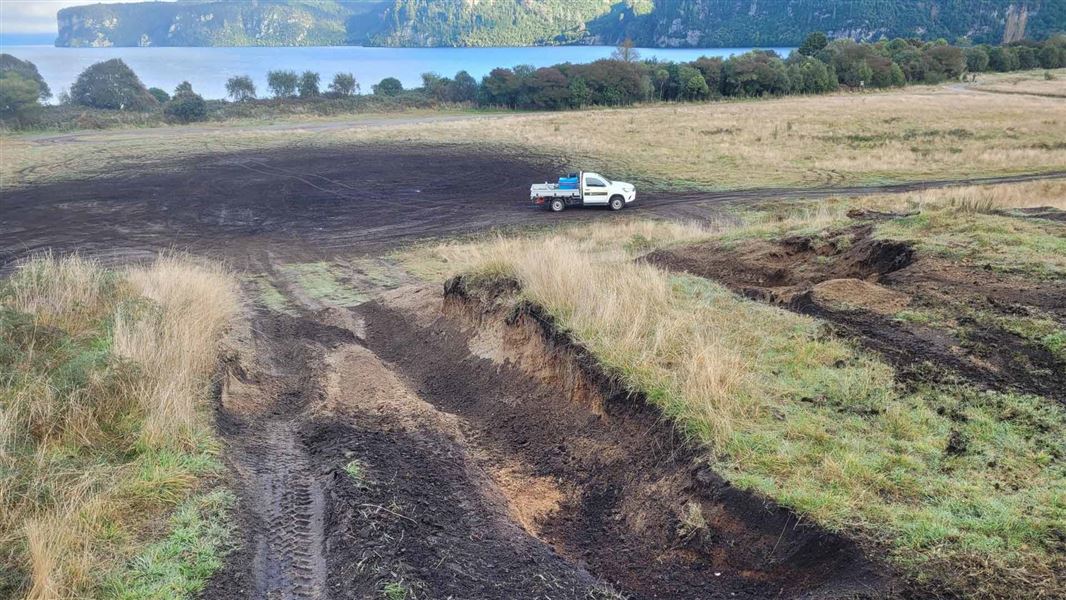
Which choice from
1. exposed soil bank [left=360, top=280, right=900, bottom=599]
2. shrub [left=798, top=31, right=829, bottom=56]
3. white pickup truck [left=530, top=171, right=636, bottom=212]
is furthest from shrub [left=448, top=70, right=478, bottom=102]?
exposed soil bank [left=360, top=280, right=900, bottom=599]

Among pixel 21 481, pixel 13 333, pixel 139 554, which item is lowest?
pixel 139 554

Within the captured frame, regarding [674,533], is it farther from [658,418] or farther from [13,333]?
[13,333]

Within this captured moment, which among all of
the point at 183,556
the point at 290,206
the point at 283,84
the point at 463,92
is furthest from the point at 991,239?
the point at 283,84

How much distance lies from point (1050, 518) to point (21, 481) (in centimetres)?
790

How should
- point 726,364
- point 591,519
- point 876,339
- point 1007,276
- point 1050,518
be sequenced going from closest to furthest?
point 1050,518, point 591,519, point 726,364, point 876,339, point 1007,276

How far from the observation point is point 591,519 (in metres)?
6.86

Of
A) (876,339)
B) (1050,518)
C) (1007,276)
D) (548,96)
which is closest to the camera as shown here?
(1050,518)

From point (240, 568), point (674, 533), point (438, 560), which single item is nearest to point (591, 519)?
point (674, 533)

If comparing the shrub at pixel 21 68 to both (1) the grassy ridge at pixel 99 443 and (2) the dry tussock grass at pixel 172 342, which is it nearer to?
(2) the dry tussock grass at pixel 172 342

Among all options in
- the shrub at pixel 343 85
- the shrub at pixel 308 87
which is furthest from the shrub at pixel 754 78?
the shrub at pixel 308 87

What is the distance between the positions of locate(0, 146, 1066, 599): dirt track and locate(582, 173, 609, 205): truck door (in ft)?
47.5

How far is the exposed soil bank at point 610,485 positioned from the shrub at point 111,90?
74.5 m

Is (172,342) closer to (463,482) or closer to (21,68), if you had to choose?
(463,482)

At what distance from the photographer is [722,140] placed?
147 ft
